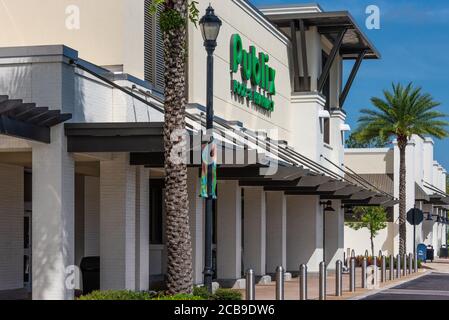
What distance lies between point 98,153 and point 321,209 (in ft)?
74.8

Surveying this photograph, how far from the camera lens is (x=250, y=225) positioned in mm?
38500

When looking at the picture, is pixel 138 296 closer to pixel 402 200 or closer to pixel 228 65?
pixel 228 65

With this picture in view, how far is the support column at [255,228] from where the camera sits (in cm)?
3838

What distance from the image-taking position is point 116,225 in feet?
85.1

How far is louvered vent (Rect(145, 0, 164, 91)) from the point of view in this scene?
3064cm

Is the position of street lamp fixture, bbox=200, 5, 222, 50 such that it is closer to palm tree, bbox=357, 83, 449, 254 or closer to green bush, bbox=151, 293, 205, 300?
green bush, bbox=151, 293, 205, 300

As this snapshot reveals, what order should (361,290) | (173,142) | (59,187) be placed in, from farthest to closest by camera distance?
(361,290) < (59,187) < (173,142)

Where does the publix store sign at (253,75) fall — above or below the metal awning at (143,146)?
above

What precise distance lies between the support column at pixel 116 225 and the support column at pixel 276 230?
15900 mm

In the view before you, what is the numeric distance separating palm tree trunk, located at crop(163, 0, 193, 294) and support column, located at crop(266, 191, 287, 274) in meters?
→ 20.3

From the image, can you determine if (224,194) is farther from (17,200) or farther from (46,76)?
(46,76)

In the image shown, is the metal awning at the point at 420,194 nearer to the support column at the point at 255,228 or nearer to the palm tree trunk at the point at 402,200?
the palm tree trunk at the point at 402,200

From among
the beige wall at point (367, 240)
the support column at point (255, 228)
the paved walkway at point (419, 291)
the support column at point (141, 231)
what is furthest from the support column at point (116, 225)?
the beige wall at point (367, 240)

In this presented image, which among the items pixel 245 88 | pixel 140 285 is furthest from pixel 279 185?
pixel 140 285
